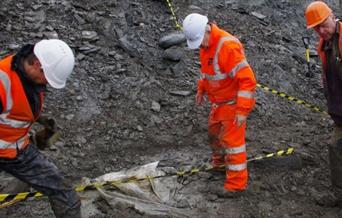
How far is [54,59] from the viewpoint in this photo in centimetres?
360

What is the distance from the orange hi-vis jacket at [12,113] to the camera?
11.4ft

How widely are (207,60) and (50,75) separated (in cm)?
188

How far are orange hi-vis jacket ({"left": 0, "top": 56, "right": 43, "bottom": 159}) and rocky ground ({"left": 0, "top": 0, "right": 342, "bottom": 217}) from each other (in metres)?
1.37

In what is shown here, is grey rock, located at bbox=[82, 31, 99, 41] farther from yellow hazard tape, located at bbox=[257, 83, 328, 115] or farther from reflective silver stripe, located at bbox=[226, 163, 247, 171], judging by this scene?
reflective silver stripe, located at bbox=[226, 163, 247, 171]

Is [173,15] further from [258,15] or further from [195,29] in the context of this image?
[195,29]

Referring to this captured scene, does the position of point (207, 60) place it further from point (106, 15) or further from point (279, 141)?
point (106, 15)

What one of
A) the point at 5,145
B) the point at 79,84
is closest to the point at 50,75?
the point at 5,145

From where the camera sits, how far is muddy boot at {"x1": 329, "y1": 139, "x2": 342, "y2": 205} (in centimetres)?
501

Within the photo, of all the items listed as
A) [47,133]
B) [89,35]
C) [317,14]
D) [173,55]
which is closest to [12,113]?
[47,133]

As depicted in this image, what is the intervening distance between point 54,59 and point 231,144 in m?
2.23

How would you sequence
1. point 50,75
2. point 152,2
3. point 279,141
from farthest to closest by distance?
1. point 152,2
2. point 279,141
3. point 50,75

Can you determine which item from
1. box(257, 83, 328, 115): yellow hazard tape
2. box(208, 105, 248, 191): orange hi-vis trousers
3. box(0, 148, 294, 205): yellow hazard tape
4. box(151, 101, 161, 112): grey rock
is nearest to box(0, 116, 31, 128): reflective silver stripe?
box(0, 148, 294, 205): yellow hazard tape

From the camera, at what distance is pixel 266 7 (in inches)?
389

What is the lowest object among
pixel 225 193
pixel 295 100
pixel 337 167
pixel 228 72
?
pixel 295 100
